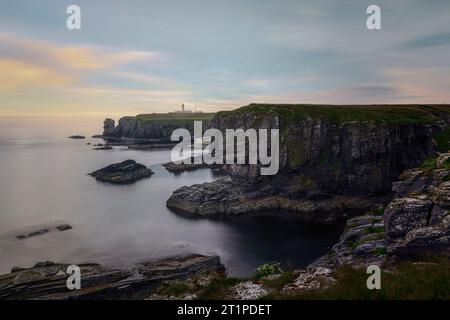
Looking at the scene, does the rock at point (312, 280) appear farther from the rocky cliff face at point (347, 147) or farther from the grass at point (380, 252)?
the rocky cliff face at point (347, 147)

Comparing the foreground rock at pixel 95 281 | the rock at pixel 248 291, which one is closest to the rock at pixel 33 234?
the foreground rock at pixel 95 281

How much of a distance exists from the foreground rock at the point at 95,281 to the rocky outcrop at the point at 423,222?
28.5 m

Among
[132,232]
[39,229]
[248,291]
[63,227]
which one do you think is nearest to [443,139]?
[132,232]

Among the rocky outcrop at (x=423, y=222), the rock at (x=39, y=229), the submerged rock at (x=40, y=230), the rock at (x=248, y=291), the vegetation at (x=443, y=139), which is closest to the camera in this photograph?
the rock at (x=248, y=291)

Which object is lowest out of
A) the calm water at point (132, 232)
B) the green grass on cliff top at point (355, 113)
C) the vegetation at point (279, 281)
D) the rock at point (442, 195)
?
the calm water at point (132, 232)

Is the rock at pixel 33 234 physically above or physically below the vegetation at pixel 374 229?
below

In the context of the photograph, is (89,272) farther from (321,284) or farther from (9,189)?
(9,189)

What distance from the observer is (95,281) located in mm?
49375

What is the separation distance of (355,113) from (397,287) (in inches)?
3685

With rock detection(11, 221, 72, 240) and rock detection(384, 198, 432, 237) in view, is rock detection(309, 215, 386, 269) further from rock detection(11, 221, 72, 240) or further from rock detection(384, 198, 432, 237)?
rock detection(11, 221, 72, 240)

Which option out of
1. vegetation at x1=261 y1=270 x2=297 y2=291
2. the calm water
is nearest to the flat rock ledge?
the calm water

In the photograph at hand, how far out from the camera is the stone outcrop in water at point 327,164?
95.1 m

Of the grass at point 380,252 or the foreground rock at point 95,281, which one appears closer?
the grass at point 380,252

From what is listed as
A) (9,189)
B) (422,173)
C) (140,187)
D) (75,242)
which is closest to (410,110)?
(422,173)
